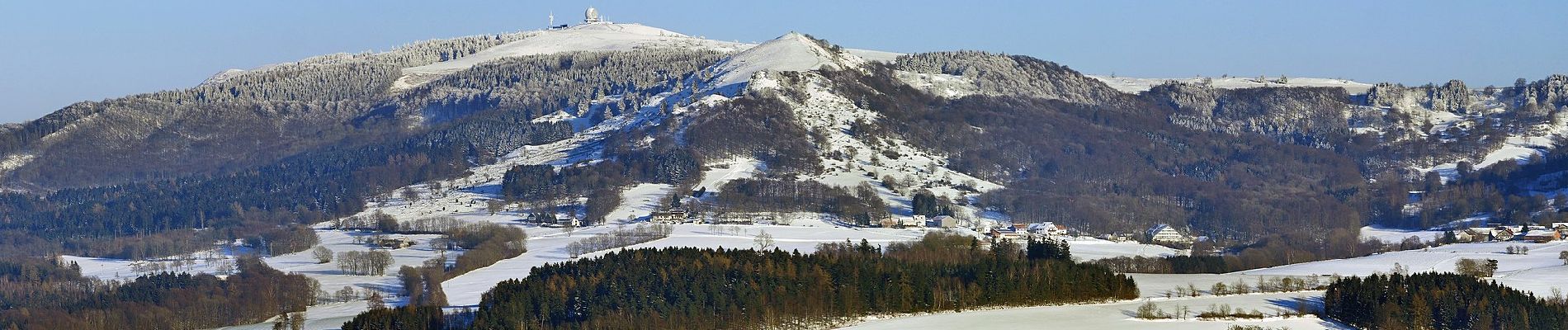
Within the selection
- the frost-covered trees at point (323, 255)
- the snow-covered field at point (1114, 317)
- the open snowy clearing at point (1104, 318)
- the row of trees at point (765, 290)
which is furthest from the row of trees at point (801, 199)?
the open snowy clearing at point (1104, 318)

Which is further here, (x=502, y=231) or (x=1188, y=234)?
(x=1188, y=234)

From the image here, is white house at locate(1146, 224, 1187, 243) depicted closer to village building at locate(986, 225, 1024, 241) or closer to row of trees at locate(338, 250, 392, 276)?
village building at locate(986, 225, 1024, 241)

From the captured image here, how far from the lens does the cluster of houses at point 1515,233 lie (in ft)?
489

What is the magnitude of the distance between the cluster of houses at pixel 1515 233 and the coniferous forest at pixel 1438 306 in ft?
192

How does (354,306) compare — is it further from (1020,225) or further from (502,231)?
(1020,225)

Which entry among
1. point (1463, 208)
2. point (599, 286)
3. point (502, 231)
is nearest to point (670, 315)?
point (599, 286)

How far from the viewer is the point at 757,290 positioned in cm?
9681

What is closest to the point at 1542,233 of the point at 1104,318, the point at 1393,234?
the point at 1393,234

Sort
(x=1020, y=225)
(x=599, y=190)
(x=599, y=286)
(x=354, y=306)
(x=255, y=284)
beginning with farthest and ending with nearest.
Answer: (x=599, y=190) < (x=1020, y=225) < (x=255, y=284) < (x=354, y=306) < (x=599, y=286)

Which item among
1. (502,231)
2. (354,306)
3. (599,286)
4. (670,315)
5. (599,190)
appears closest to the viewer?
(670,315)

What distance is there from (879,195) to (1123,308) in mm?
88553

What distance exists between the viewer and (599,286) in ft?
327

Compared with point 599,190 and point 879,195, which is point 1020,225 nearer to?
point 879,195

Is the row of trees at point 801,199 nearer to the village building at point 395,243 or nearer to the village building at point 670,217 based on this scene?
the village building at point 670,217
